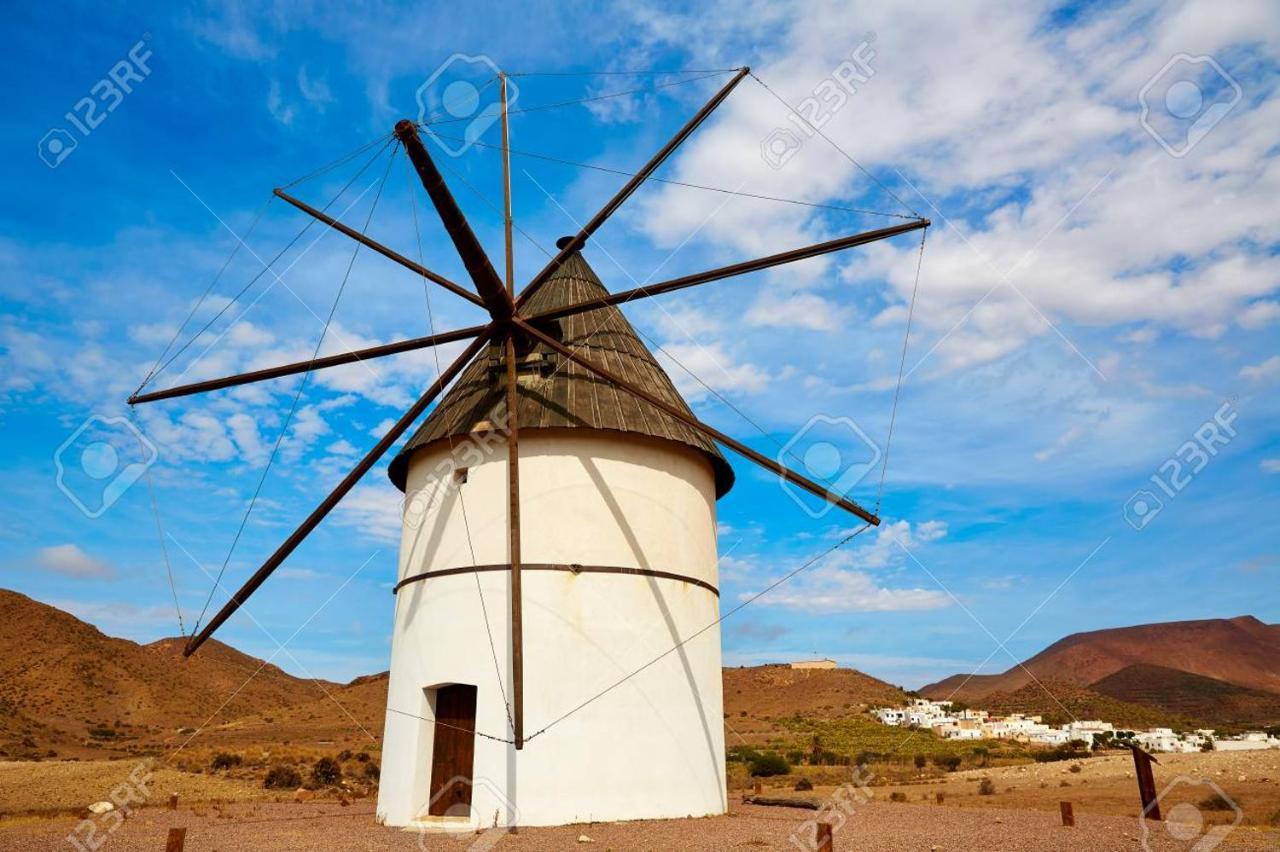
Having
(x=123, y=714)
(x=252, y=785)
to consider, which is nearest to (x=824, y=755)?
(x=252, y=785)

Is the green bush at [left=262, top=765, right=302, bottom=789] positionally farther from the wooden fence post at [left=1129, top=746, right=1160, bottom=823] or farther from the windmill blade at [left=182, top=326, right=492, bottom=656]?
the wooden fence post at [left=1129, top=746, right=1160, bottom=823]

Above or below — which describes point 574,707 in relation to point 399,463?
below

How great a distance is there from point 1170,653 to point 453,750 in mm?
113915

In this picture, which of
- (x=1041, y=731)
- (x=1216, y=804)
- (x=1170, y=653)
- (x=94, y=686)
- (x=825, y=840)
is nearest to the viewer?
(x=825, y=840)

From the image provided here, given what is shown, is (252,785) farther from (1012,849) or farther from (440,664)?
(1012,849)

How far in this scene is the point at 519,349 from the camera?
1341cm

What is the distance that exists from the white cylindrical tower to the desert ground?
0.61 metres

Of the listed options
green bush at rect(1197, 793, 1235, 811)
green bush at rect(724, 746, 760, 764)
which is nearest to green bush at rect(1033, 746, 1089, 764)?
green bush at rect(724, 746, 760, 764)

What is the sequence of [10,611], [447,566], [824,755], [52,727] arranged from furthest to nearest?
[10,611] < [52,727] < [824,755] < [447,566]

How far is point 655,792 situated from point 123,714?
4620 cm

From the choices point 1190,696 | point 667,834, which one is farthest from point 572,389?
point 1190,696

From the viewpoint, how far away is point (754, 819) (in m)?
11.9

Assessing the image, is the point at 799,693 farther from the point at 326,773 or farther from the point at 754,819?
the point at 754,819

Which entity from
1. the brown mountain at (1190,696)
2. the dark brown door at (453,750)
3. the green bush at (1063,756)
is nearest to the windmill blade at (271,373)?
the dark brown door at (453,750)
